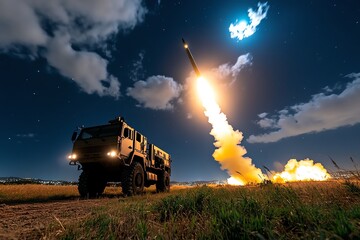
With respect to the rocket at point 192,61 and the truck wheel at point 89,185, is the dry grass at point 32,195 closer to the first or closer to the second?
the truck wheel at point 89,185

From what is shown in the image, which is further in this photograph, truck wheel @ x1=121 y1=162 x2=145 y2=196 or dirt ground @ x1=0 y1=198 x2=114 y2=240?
truck wheel @ x1=121 y1=162 x2=145 y2=196

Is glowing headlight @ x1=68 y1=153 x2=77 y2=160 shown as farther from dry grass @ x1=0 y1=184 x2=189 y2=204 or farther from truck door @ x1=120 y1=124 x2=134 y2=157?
truck door @ x1=120 y1=124 x2=134 y2=157

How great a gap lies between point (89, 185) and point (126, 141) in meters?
3.33

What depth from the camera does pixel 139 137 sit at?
1356 cm

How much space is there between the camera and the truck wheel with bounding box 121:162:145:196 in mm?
11250

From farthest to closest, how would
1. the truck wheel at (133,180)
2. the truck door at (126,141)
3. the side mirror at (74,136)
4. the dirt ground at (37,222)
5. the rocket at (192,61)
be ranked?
1. the rocket at (192,61)
2. the side mirror at (74,136)
3. the truck door at (126,141)
4. the truck wheel at (133,180)
5. the dirt ground at (37,222)

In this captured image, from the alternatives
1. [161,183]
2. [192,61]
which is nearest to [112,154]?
[161,183]

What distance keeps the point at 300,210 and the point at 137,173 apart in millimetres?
10464

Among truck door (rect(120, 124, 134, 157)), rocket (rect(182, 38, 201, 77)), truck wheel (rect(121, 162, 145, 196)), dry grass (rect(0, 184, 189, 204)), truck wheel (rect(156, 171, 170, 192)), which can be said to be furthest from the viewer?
rocket (rect(182, 38, 201, 77))

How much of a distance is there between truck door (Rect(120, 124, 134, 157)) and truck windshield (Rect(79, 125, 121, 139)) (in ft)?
1.19

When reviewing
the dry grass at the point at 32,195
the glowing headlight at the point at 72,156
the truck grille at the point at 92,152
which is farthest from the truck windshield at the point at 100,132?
the dry grass at the point at 32,195

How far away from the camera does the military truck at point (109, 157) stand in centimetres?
1111

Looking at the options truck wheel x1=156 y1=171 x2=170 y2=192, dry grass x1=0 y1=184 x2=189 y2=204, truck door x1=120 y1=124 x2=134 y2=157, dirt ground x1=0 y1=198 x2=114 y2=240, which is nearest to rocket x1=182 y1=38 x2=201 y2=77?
truck wheel x1=156 y1=171 x2=170 y2=192

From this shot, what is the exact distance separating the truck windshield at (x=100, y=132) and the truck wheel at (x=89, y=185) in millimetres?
1980
